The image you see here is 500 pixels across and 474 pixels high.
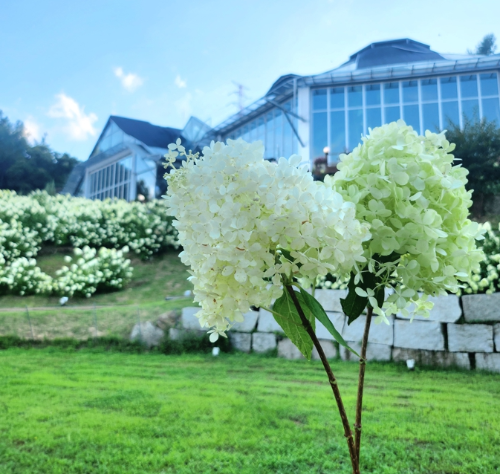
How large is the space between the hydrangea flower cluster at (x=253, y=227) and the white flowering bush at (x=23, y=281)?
16.9 feet

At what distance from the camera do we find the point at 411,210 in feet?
2.50

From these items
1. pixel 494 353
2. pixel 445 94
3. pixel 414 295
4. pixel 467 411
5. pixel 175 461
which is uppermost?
pixel 445 94

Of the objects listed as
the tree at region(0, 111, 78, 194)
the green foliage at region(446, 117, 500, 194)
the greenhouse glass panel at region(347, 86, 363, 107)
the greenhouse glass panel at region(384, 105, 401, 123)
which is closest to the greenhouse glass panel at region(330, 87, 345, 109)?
the greenhouse glass panel at region(347, 86, 363, 107)

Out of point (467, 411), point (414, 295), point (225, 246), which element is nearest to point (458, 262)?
point (414, 295)

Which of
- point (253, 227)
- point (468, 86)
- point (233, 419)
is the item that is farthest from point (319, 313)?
point (468, 86)

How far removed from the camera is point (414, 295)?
2.66 ft

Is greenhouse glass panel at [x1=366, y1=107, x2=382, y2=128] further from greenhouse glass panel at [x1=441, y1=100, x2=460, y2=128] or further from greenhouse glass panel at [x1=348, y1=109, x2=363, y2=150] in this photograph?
greenhouse glass panel at [x1=441, y1=100, x2=460, y2=128]

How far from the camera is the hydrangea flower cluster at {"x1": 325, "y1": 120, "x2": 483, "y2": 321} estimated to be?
0.77 metres

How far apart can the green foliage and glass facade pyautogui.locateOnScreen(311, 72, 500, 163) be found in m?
2.73

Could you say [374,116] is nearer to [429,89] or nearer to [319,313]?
[429,89]

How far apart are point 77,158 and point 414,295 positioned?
16.1 meters

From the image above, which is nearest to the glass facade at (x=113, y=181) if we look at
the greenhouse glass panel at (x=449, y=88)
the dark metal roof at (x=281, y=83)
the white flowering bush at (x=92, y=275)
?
the dark metal roof at (x=281, y=83)

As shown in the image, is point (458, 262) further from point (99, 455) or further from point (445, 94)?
point (445, 94)

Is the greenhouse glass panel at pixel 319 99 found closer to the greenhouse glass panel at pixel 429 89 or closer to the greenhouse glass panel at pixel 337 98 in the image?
the greenhouse glass panel at pixel 337 98
